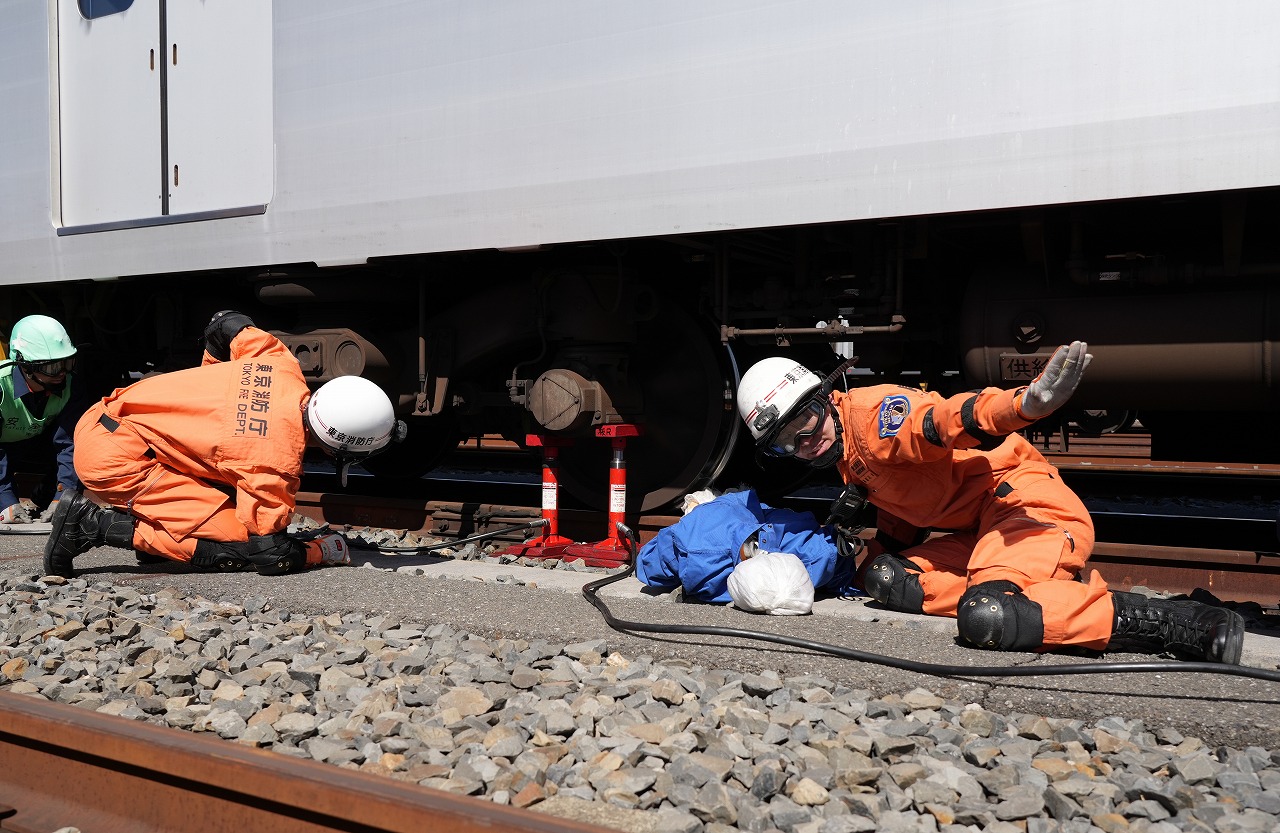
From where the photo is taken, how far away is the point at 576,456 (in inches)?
285

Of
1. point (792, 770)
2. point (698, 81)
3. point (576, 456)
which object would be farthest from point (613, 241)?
point (792, 770)

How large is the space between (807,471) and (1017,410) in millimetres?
3271

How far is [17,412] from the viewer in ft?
23.4

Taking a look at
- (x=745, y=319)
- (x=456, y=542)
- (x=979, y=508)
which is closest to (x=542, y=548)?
(x=456, y=542)

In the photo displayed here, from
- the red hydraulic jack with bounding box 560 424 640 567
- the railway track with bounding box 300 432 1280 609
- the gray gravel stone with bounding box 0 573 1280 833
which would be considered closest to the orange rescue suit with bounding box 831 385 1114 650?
the gray gravel stone with bounding box 0 573 1280 833

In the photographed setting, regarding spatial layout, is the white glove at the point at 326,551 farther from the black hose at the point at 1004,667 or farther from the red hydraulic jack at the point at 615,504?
the black hose at the point at 1004,667

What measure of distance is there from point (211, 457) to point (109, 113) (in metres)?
3.05

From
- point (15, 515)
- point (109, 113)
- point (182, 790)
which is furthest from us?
point (15, 515)

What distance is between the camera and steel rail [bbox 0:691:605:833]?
227 cm

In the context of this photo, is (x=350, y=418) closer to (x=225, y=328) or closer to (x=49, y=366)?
(x=225, y=328)

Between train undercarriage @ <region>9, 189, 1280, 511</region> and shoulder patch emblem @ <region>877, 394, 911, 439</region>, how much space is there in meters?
1.17

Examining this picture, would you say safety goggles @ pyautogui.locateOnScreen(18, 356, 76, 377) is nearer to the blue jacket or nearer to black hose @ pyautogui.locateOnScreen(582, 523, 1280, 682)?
the blue jacket

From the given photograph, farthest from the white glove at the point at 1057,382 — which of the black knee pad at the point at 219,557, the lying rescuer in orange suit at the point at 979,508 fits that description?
the black knee pad at the point at 219,557

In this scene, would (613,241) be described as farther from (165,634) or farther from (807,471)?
(165,634)
